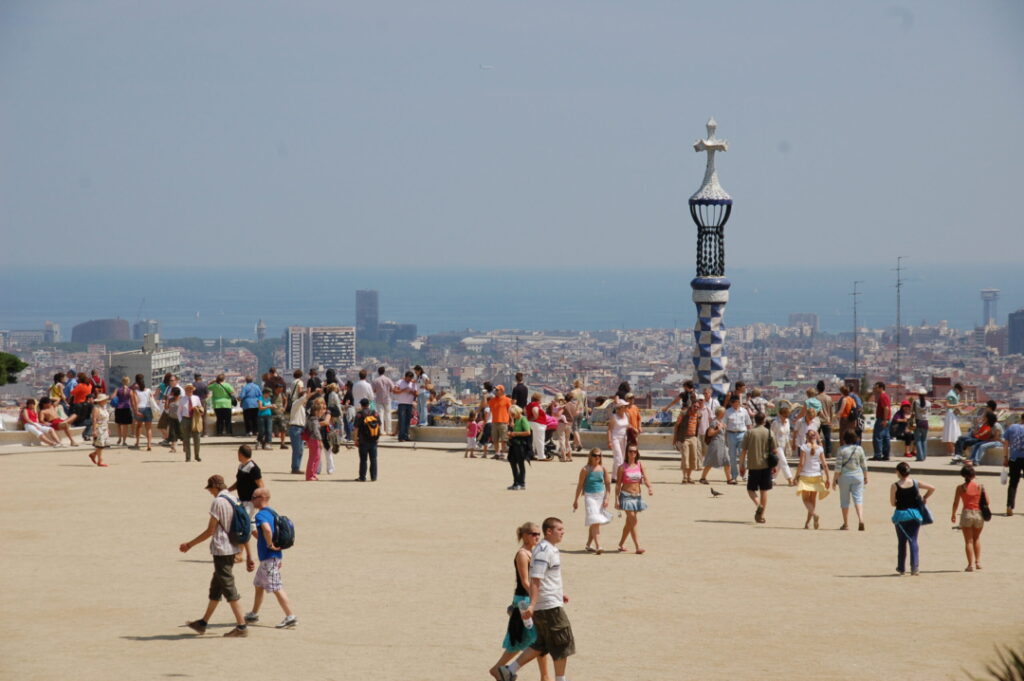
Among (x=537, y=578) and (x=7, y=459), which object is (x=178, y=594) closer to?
(x=537, y=578)

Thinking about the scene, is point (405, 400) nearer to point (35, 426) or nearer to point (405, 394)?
point (405, 394)

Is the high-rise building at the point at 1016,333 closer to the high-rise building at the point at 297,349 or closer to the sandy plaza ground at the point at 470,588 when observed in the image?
the high-rise building at the point at 297,349

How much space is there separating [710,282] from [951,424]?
17.6ft

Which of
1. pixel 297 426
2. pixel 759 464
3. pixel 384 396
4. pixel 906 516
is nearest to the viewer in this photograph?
pixel 906 516

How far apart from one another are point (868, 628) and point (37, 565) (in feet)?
27.2

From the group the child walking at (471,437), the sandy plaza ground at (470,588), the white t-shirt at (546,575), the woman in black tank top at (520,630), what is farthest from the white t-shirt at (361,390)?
the white t-shirt at (546,575)

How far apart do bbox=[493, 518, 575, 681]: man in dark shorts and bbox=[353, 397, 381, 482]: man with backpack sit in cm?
1073

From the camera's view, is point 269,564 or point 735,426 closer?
point 269,564

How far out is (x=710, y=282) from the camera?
93.6ft

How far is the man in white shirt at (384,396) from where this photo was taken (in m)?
27.5

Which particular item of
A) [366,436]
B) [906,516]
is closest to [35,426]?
[366,436]

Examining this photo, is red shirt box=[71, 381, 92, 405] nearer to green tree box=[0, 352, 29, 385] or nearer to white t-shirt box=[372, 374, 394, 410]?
white t-shirt box=[372, 374, 394, 410]

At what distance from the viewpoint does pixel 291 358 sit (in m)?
168

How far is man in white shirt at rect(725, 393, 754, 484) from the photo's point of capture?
73.9 feet
